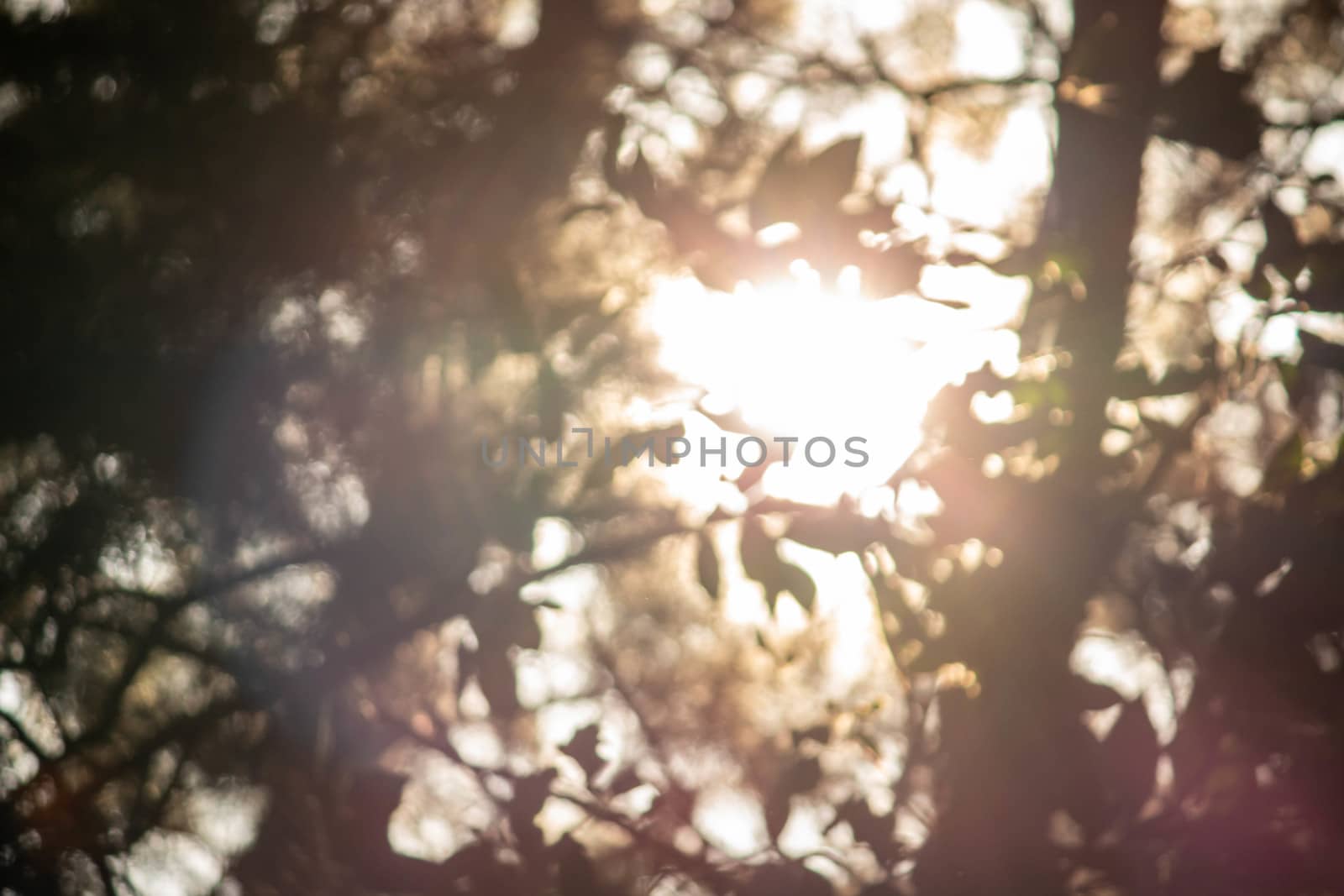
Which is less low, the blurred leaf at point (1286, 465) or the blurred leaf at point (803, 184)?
the blurred leaf at point (803, 184)

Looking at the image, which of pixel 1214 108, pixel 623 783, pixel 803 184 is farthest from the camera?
pixel 623 783

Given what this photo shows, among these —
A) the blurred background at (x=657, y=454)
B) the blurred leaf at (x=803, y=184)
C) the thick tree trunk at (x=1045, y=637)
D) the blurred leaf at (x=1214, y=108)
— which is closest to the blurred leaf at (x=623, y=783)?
the blurred background at (x=657, y=454)

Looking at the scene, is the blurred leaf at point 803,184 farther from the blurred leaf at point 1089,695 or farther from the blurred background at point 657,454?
the blurred leaf at point 1089,695

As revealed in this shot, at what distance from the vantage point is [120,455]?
61.6 inches

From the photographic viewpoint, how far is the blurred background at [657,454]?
0.85 m

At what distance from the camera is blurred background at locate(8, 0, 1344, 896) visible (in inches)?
33.5

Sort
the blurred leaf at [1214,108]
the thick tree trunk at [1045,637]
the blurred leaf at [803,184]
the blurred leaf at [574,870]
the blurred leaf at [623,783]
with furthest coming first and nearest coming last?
the blurred leaf at [623,783], the blurred leaf at [574,870], the thick tree trunk at [1045,637], the blurred leaf at [1214,108], the blurred leaf at [803,184]

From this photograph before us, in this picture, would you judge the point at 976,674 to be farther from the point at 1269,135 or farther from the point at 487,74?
the point at 487,74

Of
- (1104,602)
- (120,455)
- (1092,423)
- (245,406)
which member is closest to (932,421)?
(1092,423)

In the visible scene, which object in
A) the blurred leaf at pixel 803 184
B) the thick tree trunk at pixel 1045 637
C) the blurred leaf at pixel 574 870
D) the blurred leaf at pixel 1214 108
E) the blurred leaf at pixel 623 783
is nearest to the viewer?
the blurred leaf at pixel 803 184

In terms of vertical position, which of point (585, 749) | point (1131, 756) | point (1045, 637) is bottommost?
point (585, 749)

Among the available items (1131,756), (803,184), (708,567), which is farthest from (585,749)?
(803,184)

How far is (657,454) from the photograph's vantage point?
879 mm

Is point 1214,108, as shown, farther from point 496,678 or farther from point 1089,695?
point 496,678
